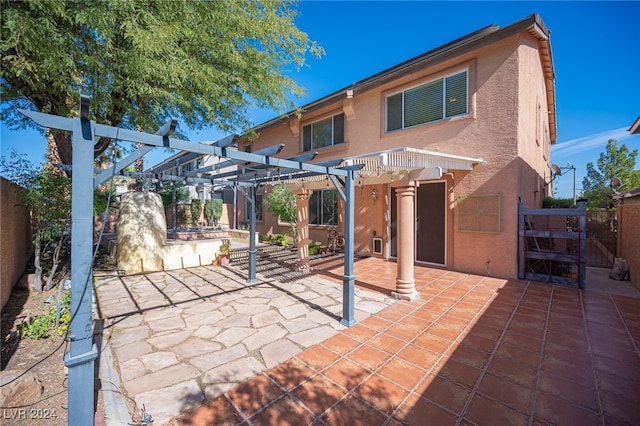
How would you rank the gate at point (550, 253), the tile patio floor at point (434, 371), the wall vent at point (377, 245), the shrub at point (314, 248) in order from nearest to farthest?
the tile patio floor at point (434, 371)
the gate at point (550, 253)
the wall vent at point (377, 245)
the shrub at point (314, 248)

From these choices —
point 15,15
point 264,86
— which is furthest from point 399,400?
point 264,86

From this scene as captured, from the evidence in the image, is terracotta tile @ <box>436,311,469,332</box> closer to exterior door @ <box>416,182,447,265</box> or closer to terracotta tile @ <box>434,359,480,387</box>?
terracotta tile @ <box>434,359,480,387</box>

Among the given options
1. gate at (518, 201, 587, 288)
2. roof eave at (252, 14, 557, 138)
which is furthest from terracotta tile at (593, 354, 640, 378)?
roof eave at (252, 14, 557, 138)

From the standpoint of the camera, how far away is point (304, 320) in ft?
15.3

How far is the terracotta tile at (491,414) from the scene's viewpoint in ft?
8.04

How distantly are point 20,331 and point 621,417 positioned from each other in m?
7.74

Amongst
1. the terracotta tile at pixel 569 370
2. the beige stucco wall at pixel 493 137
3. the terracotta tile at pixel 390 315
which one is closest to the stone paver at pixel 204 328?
the terracotta tile at pixel 390 315

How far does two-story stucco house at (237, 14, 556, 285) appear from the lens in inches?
268

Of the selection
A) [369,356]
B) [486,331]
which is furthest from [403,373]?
[486,331]

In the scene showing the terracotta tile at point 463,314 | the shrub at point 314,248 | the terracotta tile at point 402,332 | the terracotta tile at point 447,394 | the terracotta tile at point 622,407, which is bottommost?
the terracotta tile at point 622,407

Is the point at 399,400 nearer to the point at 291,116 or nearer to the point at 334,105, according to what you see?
the point at 334,105

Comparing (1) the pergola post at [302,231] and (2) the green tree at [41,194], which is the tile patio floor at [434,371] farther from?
(1) the pergola post at [302,231]

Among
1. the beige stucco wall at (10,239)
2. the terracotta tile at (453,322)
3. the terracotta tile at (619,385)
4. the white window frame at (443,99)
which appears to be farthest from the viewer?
the white window frame at (443,99)

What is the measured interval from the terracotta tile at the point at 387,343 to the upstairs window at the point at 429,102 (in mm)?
7084
